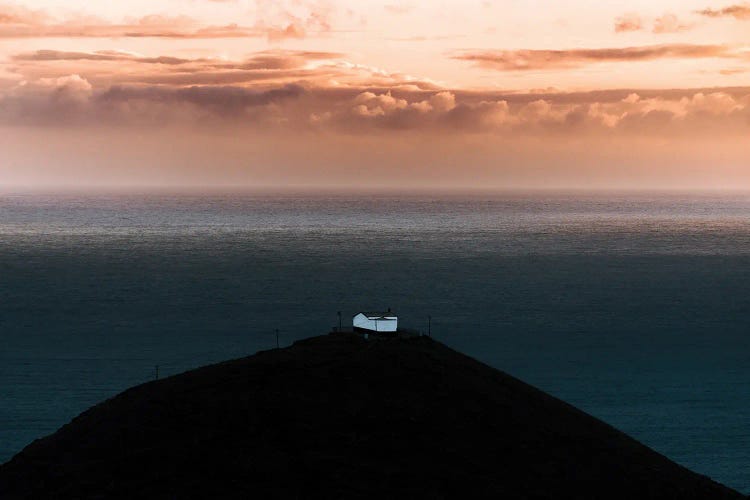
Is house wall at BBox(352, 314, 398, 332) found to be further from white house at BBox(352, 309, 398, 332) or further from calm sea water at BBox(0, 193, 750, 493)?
calm sea water at BBox(0, 193, 750, 493)

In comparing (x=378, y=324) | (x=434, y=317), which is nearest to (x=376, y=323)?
(x=378, y=324)

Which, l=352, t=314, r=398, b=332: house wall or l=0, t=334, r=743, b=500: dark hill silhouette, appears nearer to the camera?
l=0, t=334, r=743, b=500: dark hill silhouette

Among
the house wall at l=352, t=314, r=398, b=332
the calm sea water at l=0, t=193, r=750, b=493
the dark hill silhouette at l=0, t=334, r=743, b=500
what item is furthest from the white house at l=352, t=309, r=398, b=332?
the calm sea water at l=0, t=193, r=750, b=493

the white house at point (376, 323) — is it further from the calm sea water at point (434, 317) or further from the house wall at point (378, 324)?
the calm sea water at point (434, 317)

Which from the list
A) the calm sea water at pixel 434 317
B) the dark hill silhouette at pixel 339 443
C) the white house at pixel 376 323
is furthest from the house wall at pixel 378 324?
the calm sea water at pixel 434 317

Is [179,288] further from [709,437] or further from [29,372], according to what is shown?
[709,437]
